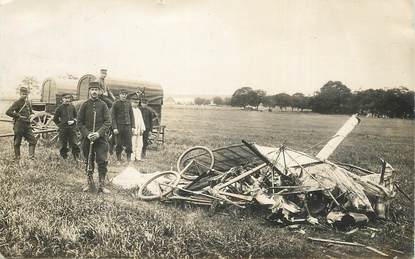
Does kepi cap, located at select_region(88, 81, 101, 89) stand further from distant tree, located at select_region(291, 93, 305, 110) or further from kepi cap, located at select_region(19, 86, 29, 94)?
distant tree, located at select_region(291, 93, 305, 110)

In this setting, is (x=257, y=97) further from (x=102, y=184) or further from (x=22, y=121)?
(x=22, y=121)

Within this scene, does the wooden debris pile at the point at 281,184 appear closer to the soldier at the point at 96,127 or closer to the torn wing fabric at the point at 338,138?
the torn wing fabric at the point at 338,138

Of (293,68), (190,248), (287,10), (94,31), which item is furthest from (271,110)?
(94,31)

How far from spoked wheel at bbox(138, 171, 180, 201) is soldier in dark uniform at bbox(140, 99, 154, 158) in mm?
501

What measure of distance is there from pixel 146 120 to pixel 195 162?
1161mm

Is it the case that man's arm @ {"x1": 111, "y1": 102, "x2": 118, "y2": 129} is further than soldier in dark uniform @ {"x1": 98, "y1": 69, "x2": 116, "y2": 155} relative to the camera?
Yes

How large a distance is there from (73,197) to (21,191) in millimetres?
555

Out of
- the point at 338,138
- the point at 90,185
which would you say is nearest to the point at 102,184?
the point at 90,185

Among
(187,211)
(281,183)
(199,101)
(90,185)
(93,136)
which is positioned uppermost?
(199,101)

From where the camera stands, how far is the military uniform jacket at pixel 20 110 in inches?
186

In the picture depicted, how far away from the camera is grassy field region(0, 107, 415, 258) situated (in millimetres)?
4043

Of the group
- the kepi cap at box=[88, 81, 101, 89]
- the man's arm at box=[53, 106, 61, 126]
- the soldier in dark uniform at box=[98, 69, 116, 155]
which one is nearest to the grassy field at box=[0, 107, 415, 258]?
the soldier in dark uniform at box=[98, 69, 116, 155]

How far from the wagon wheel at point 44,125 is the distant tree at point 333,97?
3.25 m

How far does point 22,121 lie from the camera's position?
4.89m
